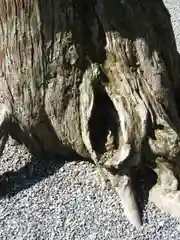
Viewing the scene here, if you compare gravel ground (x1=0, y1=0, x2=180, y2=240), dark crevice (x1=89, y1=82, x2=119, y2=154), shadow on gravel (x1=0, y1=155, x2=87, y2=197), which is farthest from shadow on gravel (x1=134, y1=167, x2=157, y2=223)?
shadow on gravel (x1=0, y1=155, x2=87, y2=197)

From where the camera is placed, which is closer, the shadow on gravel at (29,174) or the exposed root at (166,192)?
the exposed root at (166,192)

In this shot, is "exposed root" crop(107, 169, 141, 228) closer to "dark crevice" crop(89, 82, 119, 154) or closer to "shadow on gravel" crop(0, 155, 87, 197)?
"dark crevice" crop(89, 82, 119, 154)

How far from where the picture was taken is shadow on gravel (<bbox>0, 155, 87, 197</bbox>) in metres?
2.42

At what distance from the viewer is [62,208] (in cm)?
232

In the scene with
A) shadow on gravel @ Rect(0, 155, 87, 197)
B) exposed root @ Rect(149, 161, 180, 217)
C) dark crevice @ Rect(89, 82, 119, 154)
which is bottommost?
exposed root @ Rect(149, 161, 180, 217)

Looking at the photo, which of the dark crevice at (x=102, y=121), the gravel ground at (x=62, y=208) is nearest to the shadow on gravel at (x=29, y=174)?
the gravel ground at (x=62, y=208)

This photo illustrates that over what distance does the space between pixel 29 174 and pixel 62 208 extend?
252mm

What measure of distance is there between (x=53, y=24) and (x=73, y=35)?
89 mm

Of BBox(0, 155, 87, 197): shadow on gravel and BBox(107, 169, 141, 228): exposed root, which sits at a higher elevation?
BBox(0, 155, 87, 197): shadow on gravel

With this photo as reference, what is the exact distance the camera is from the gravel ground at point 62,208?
2236 mm

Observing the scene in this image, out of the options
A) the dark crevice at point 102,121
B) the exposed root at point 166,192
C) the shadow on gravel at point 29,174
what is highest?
the dark crevice at point 102,121

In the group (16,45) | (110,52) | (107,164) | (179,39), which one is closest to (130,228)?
(107,164)

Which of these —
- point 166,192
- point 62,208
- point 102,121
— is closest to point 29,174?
point 62,208

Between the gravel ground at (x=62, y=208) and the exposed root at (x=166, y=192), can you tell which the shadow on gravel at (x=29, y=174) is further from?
the exposed root at (x=166, y=192)
